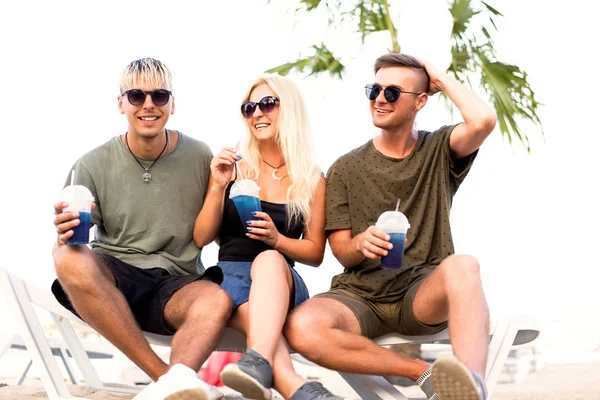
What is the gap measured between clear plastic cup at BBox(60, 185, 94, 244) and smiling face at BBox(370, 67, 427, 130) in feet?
4.51

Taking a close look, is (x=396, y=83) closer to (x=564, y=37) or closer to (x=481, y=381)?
(x=481, y=381)

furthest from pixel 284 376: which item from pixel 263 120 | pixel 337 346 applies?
pixel 263 120

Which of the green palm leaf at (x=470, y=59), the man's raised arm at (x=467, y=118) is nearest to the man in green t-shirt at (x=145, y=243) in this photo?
the man's raised arm at (x=467, y=118)

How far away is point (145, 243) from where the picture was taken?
3.58m

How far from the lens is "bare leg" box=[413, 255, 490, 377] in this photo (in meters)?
2.73

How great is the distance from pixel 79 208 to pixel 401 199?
56.4 inches

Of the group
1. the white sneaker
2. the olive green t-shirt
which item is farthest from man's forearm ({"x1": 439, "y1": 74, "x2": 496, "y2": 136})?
the white sneaker

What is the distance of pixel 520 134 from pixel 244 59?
621cm

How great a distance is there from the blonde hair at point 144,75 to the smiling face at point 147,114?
0.4 inches

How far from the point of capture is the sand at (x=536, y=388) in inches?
178

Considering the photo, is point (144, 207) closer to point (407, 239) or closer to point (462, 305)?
point (407, 239)

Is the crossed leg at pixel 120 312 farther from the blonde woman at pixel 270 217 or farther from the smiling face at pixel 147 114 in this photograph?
the smiling face at pixel 147 114

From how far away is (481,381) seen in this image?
2.60 meters

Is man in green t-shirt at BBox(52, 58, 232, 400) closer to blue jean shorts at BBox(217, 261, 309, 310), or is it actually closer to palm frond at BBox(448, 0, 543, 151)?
blue jean shorts at BBox(217, 261, 309, 310)
